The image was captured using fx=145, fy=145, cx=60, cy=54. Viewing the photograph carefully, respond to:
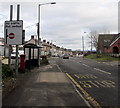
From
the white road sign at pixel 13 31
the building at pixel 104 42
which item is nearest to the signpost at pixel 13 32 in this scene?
the white road sign at pixel 13 31

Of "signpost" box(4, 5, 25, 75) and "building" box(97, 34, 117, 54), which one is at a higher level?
"building" box(97, 34, 117, 54)

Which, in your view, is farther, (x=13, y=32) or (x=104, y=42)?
(x=104, y=42)

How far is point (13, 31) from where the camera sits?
35.0 ft

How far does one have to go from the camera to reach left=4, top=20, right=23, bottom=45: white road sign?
34.8 ft

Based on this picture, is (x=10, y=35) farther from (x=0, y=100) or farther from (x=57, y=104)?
(x=57, y=104)

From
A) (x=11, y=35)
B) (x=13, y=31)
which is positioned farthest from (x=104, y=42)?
(x=11, y=35)

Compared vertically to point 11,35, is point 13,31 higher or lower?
higher

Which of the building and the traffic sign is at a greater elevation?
the building

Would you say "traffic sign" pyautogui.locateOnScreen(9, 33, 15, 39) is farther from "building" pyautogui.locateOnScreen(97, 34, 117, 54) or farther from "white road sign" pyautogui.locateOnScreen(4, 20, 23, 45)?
"building" pyautogui.locateOnScreen(97, 34, 117, 54)

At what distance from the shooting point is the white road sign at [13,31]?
1059cm

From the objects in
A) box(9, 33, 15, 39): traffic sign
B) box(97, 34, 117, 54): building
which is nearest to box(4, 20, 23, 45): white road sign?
box(9, 33, 15, 39): traffic sign

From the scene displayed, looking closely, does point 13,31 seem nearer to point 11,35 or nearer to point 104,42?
point 11,35

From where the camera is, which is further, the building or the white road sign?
the building

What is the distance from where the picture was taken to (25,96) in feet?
18.8
